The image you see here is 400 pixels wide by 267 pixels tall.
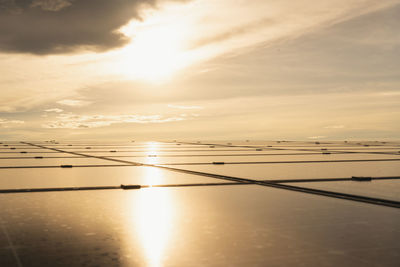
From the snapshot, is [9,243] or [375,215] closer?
[9,243]

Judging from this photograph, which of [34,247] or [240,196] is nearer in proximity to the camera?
[34,247]

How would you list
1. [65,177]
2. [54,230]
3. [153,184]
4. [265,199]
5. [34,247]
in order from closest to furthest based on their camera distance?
[34,247] → [54,230] → [265,199] → [153,184] → [65,177]

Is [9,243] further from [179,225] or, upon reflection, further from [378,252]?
[378,252]

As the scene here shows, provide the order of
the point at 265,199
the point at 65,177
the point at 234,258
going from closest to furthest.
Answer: the point at 234,258
the point at 265,199
the point at 65,177

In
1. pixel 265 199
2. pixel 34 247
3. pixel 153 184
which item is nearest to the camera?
pixel 34 247

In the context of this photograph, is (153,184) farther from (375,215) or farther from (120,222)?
(375,215)

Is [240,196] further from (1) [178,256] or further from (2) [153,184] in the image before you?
(1) [178,256]

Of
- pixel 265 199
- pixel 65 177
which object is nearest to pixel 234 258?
pixel 265 199

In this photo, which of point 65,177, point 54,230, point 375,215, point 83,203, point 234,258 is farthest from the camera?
point 65,177

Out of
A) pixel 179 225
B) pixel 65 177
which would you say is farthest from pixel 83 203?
pixel 65 177
